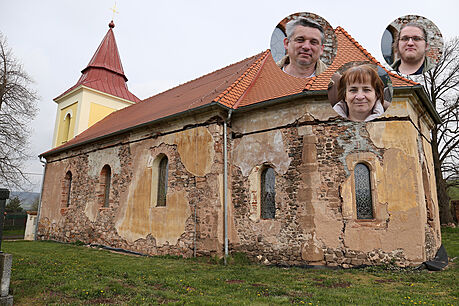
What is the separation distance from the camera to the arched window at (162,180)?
1157 centimetres

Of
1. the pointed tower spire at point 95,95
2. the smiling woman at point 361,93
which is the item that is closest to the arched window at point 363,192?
the smiling woman at point 361,93

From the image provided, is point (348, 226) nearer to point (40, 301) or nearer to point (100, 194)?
point (40, 301)

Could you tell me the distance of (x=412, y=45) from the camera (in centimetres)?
458

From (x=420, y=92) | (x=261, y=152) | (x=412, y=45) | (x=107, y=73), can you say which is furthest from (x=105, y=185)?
(x=412, y=45)

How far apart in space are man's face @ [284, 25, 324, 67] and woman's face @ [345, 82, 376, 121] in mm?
1076

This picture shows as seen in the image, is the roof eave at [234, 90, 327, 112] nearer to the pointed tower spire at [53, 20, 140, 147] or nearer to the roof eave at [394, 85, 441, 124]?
the roof eave at [394, 85, 441, 124]

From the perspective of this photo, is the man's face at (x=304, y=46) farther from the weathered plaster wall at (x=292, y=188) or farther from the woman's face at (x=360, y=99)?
the weathered plaster wall at (x=292, y=188)

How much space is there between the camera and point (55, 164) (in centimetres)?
1769

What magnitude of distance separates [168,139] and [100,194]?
4850mm

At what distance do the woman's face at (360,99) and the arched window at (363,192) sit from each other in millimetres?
3068

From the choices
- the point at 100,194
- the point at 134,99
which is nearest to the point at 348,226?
the point at 100,194

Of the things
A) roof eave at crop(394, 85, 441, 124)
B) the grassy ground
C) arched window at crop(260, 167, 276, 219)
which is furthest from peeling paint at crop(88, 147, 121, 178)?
roof eave at crop(394, 85, 441, 124)

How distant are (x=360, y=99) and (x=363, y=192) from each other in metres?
3.55

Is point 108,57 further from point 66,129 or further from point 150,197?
point 150,197
